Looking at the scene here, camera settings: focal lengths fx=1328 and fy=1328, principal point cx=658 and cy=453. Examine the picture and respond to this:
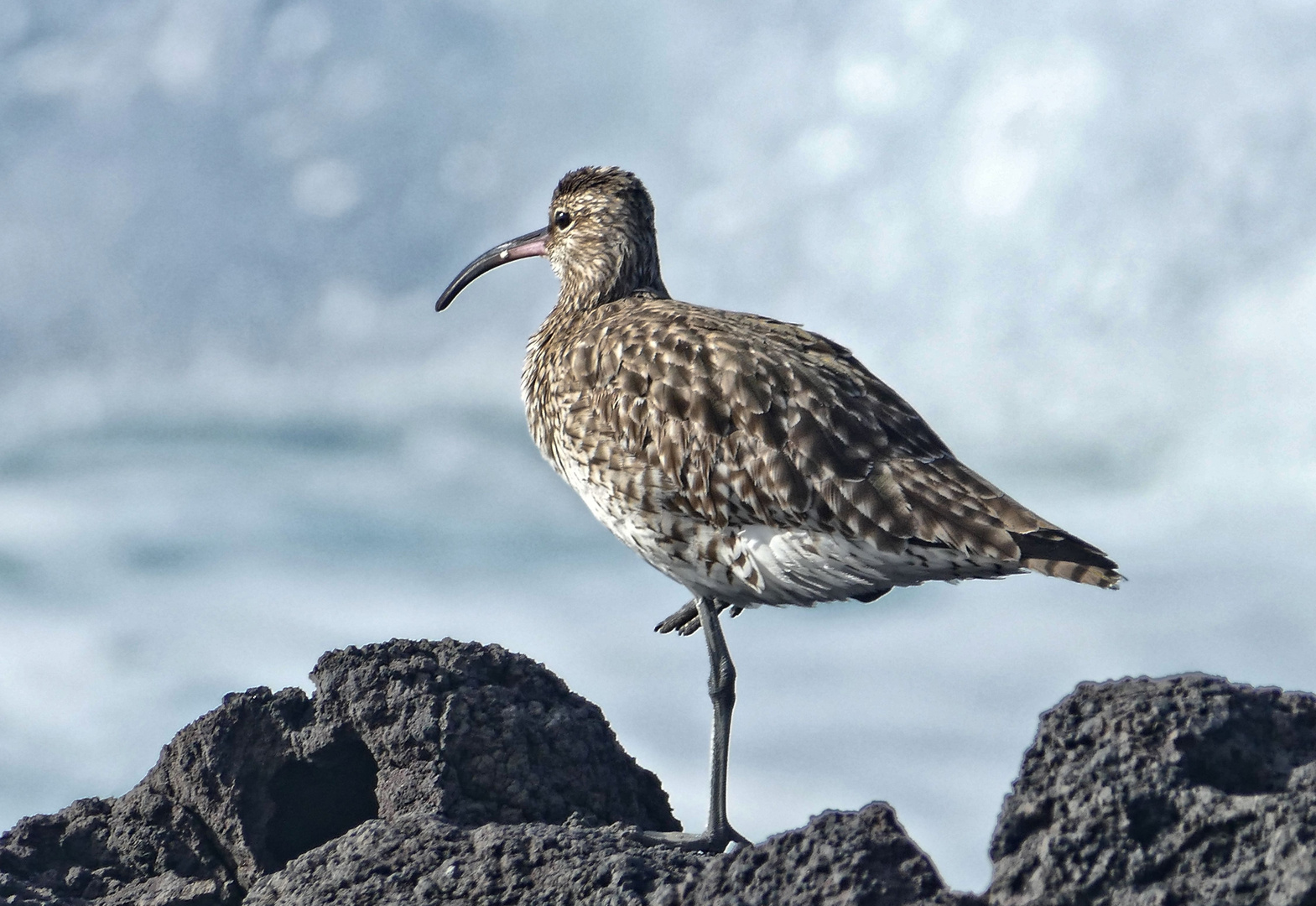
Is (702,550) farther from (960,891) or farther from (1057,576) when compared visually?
(960,891)

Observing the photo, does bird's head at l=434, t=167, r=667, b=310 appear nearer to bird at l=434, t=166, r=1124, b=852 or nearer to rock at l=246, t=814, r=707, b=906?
bird at l=434, t=166, r=1124, b=852

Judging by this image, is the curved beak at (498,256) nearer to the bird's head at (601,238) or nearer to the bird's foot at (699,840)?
the bird's head at (601,238)

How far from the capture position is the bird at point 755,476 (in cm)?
729

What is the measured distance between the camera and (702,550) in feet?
26.0

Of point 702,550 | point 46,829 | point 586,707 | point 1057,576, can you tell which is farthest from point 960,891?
point 46,829

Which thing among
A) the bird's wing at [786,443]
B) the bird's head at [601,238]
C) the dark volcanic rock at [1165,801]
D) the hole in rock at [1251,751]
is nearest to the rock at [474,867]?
the dark volcanic rock at [1165,801]

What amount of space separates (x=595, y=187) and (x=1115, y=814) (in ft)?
24.0

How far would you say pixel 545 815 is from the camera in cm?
792

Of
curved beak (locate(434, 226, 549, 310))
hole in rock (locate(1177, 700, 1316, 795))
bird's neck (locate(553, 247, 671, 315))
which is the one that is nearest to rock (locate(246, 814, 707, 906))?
hole in rock (locate(1177, 700, 1316, 795))

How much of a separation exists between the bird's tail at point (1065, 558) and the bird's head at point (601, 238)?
4373mm

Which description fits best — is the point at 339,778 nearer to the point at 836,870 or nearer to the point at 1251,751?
the point at 836,870

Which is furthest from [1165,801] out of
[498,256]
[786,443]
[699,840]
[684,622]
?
[498,256]

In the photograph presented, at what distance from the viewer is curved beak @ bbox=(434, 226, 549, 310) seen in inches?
448

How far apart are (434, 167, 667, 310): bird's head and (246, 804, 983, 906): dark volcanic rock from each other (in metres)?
4.56
